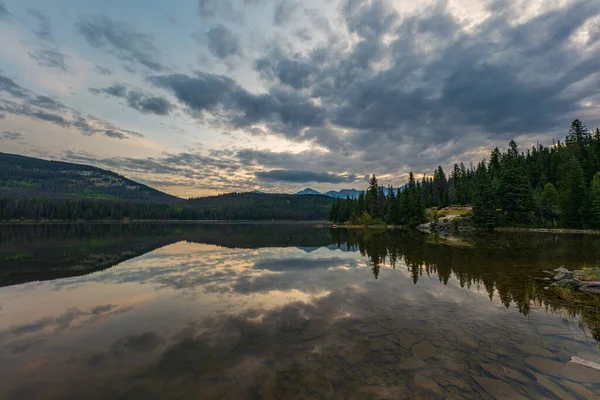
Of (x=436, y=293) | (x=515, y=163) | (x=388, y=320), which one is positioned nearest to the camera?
(x=388, y=320)

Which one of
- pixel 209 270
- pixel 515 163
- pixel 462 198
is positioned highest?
pixel 515 163

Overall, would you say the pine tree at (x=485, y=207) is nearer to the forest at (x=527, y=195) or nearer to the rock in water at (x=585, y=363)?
the forest at (x=527, y=195)

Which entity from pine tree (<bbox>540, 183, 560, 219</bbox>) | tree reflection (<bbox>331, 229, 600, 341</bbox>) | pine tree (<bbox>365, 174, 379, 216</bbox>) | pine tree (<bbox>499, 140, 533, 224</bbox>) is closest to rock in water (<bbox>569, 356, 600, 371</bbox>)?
tree reflection (<bbox>331, 229, 600, 341</bbox>)

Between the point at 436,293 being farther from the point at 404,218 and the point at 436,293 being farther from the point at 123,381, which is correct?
the point at 404,218

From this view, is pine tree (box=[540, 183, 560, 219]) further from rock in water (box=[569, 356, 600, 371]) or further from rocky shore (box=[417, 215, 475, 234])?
rock in water (box=[569, 356, 600, 371])

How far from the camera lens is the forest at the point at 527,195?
68.9 metres

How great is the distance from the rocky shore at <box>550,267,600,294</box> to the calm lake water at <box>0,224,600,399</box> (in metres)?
1.12

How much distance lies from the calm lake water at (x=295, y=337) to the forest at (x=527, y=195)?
224 ft

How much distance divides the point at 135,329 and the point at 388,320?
10.5m

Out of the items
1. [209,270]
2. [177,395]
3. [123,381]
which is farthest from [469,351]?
[209,270]

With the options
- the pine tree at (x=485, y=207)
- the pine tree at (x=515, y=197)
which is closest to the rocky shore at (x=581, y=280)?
the pine tree at (x=485, y=207)

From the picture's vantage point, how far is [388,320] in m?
12.3

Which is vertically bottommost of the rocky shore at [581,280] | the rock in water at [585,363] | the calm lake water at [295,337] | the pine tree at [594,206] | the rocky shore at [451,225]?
the calm lake water at [295,337]

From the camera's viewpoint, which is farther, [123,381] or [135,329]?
[135,329]
